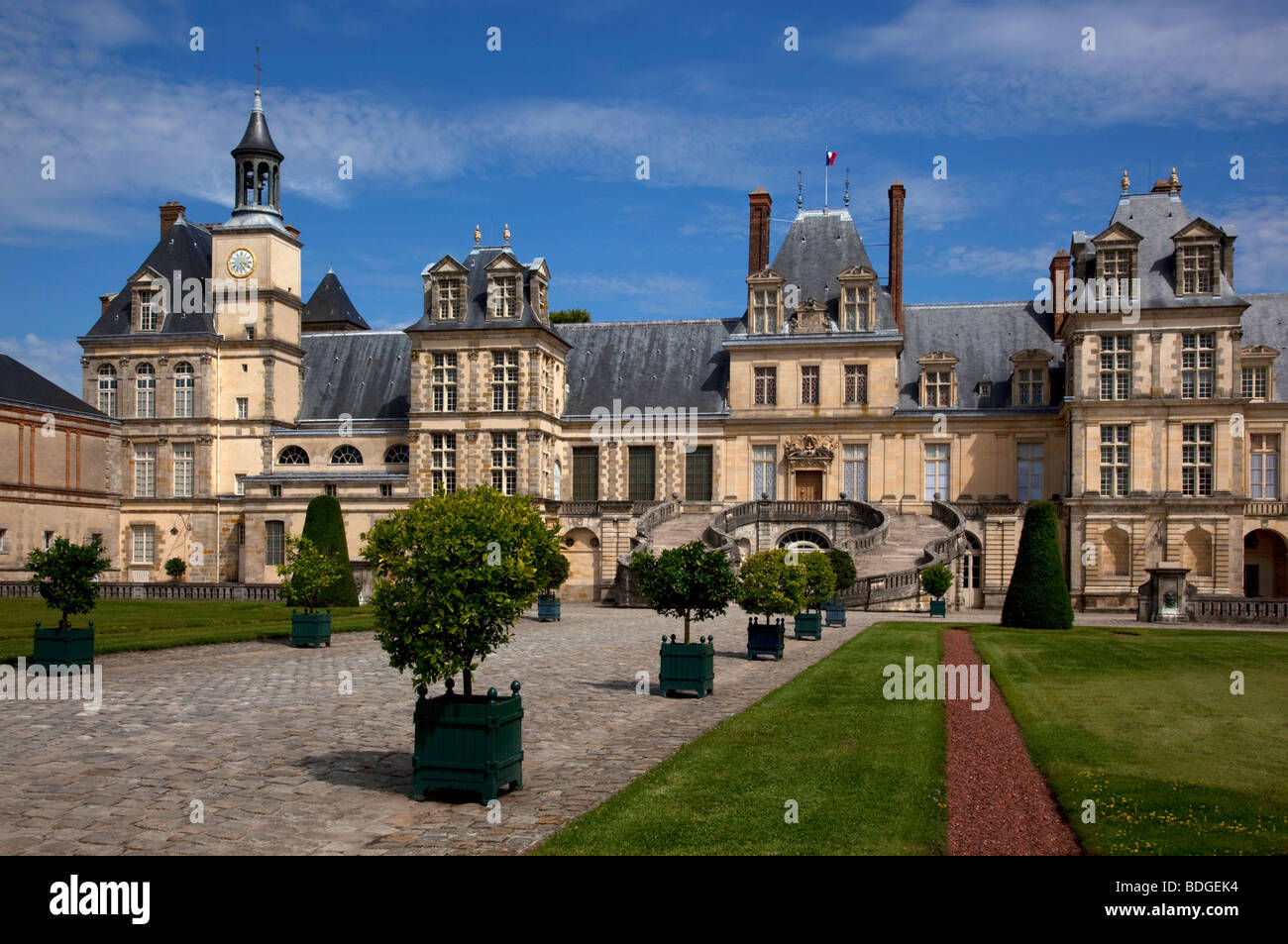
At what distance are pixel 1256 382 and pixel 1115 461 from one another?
27.5ft

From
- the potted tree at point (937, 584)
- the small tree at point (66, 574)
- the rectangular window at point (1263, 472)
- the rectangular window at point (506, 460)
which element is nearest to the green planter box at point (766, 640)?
the small tree at point (66, 574)

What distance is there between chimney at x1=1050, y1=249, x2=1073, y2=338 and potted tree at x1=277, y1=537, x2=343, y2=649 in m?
36.7

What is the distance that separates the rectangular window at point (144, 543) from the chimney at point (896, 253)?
3461 centimetres

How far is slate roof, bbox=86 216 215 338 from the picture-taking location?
165 feet

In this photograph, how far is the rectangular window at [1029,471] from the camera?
4788 centimetres

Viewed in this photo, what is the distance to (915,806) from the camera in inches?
392

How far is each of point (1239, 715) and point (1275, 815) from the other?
597 cm

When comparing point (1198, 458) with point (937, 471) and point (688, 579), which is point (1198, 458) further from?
point (688, 579)

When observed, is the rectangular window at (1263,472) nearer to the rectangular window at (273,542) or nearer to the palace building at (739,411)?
the palace building at (739,411)

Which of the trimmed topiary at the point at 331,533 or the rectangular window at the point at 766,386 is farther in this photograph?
the rectangular window at the point at 766,386

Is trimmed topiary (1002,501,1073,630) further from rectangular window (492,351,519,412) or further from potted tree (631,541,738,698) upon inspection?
rectangular window (492,351,519,412)

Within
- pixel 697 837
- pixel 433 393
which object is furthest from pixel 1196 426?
pixel 697 837

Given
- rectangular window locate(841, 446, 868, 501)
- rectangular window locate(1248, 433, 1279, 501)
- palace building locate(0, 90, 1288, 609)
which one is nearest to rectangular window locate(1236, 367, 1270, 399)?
palace building locate(0, 90, 1288, 609)

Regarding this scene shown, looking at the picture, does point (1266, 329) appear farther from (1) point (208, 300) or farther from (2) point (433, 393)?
(1) point (208, 300)
